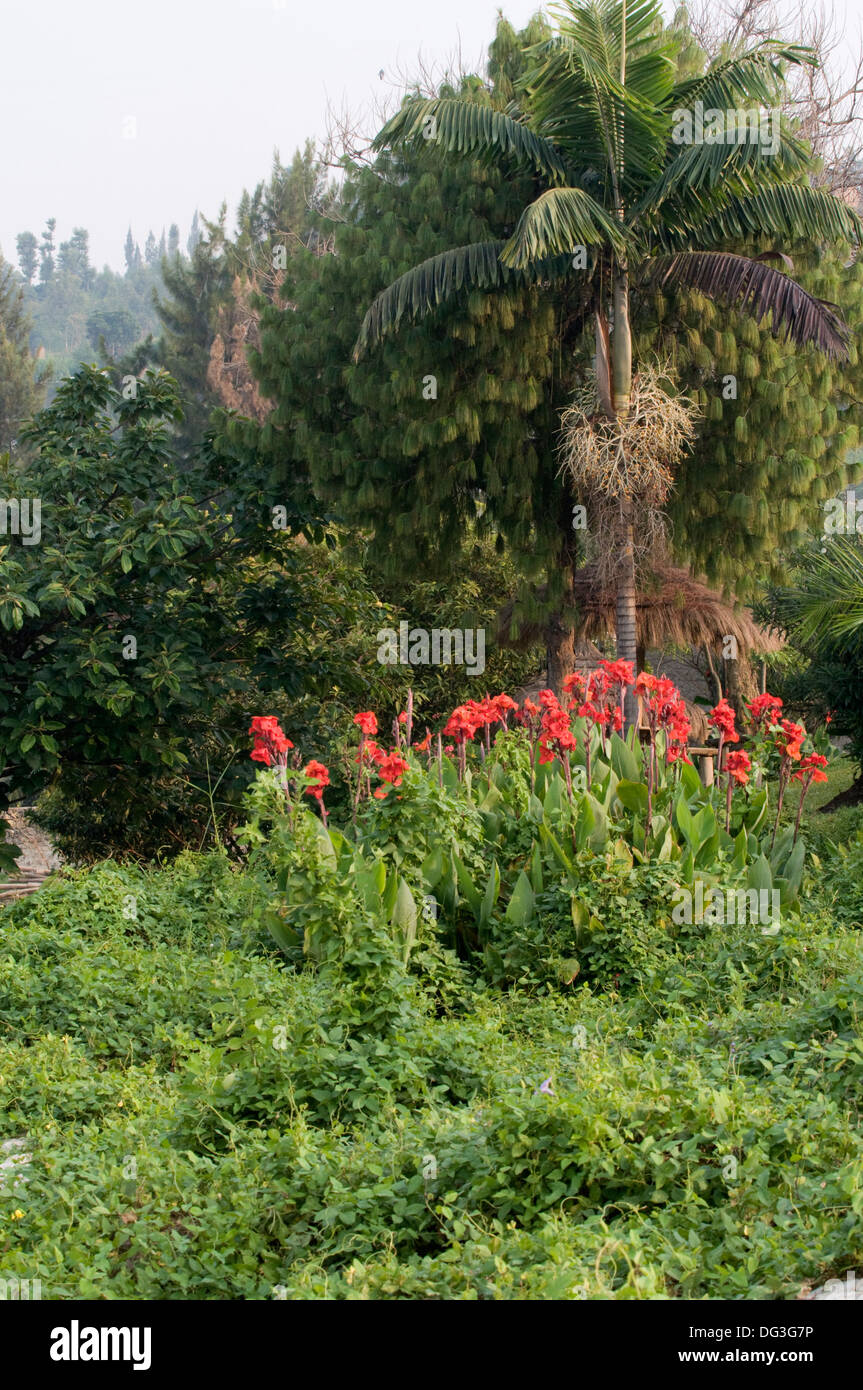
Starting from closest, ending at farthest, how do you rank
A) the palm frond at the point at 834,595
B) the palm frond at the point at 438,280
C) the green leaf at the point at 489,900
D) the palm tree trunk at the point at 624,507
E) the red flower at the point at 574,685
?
the green leaf at the point at 489,900 < the red flower at the point at 574,685 < the palm frond at the point at 834,595 < the palm frond at the point at 438,280 < the palm tree trunk at the point at 624,507

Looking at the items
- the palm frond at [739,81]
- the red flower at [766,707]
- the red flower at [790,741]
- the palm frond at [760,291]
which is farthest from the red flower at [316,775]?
the palm frond at [739,81]

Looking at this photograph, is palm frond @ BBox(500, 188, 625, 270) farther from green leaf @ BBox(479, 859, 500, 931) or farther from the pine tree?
green leaf @ BBox(479, 859, 500, 931)

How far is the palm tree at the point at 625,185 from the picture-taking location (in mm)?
9750

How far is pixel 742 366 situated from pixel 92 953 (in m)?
7.92

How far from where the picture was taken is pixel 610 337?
1080 centimetres

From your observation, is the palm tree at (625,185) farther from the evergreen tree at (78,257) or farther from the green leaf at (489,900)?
the evergreen tree at (78,257)

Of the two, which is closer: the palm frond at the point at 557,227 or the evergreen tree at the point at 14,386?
the palm frond at the point at 557,227

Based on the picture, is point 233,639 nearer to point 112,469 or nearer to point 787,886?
point 112,469

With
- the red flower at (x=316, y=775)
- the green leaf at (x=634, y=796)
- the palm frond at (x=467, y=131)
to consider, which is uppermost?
the palm frond at (x=467, y=131)

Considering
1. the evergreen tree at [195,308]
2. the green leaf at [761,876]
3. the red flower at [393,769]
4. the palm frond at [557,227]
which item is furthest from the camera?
the evergreen tree at [195,308]

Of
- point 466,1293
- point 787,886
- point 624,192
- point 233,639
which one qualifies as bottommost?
point 466,1293

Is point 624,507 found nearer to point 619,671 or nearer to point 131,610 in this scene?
point 131,610

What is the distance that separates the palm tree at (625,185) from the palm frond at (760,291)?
1 centimetres
